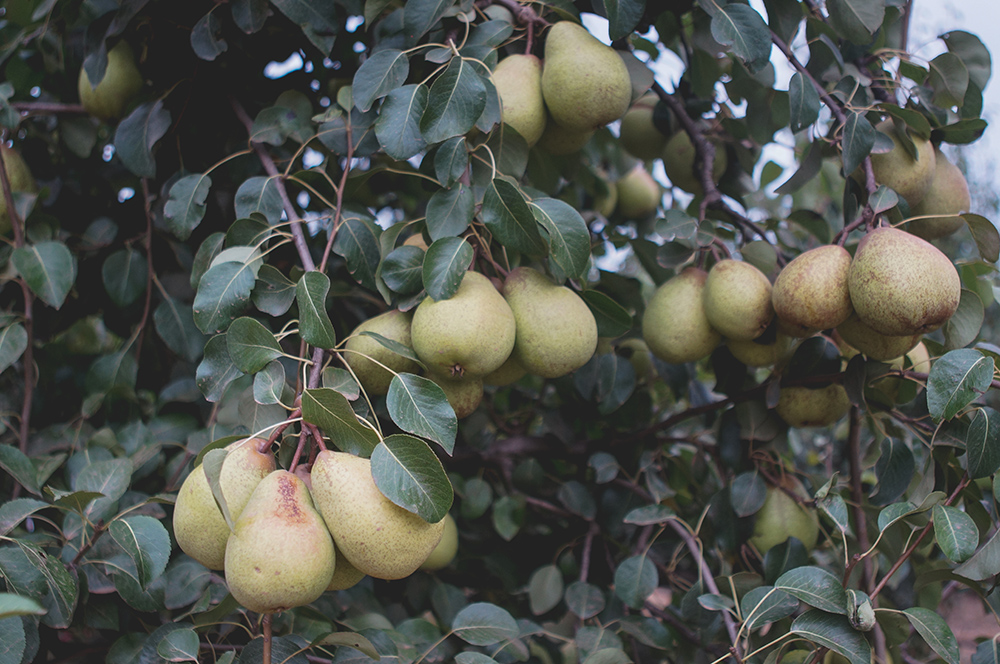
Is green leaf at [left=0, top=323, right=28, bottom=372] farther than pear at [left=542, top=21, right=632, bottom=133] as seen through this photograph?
Yes

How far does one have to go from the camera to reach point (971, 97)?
135 cm

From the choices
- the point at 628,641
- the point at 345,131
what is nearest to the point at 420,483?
the point at 345,131

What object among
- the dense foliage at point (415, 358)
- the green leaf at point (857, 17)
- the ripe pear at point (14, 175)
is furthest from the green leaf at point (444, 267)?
the ripe pear at point (14, 175)

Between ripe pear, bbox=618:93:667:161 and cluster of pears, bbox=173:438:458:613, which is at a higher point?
cluster of pears, bbox=173:438:458:613

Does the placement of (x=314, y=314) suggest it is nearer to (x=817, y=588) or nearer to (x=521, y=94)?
(x=521, y=94)

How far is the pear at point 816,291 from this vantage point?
1041 millimetres

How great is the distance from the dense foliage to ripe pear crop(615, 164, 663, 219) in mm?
264

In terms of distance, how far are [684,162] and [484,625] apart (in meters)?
1.07

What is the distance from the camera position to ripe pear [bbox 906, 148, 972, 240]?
125 centimetres

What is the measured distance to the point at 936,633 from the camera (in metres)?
0.91

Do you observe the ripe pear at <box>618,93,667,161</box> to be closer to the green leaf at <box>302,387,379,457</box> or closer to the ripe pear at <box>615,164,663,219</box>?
the ripe pear at <box>615,164,663,219</box>

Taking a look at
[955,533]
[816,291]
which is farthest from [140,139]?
[955,533]

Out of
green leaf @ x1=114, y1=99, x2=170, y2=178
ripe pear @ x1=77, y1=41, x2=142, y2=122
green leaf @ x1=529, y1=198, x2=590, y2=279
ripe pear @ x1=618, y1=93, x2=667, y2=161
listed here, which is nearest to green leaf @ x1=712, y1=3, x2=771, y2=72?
green leaf @ x1=529, y1=198, x2=590, y2=279

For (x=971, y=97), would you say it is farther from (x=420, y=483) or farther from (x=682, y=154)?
(x=420, y=483)
